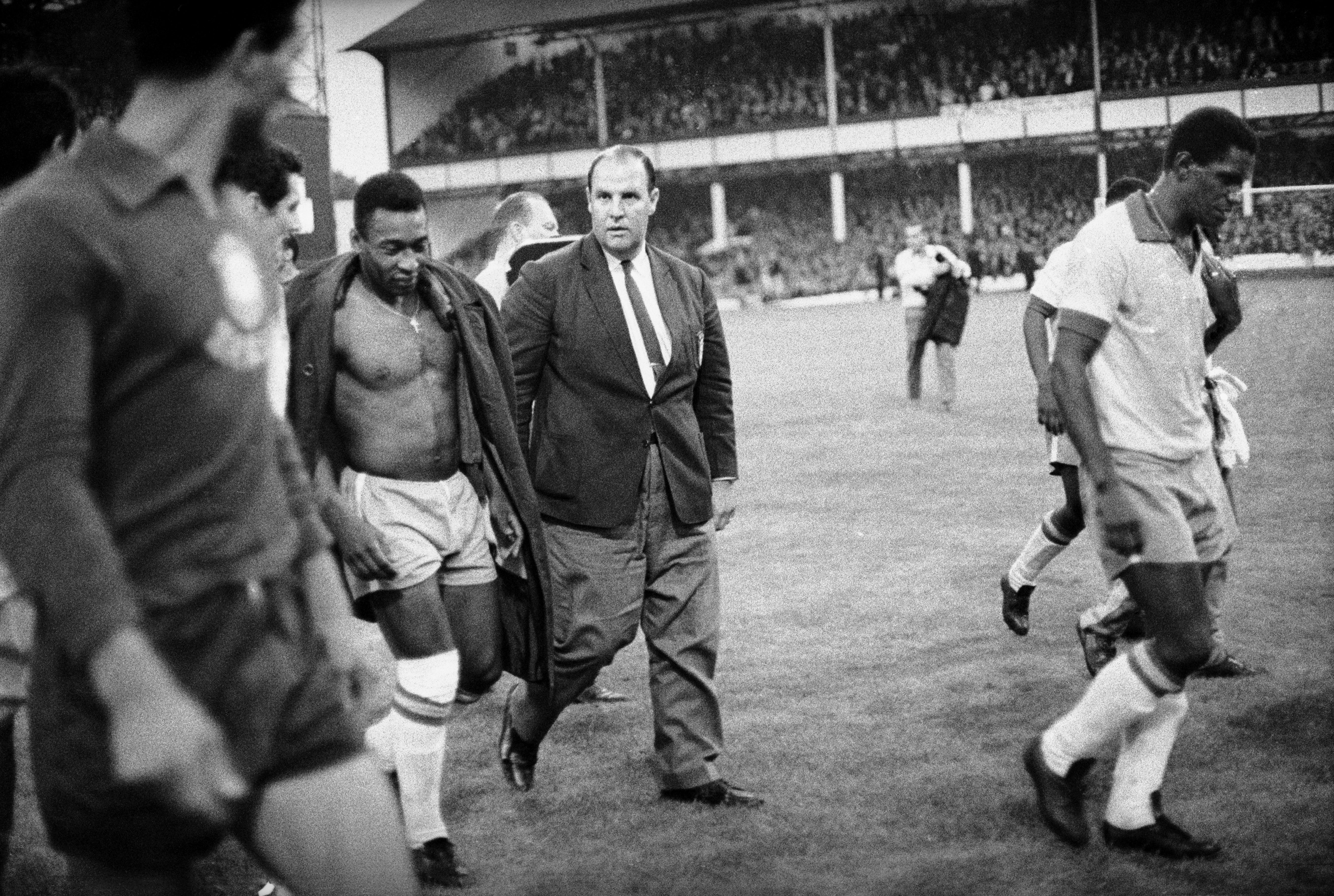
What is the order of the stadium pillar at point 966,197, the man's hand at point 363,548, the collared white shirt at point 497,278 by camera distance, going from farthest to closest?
the stadium pillar at point 966,197
the collared white shirt at point 497,278
the man's hand at point 363,548

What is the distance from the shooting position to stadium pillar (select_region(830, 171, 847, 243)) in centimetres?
4812

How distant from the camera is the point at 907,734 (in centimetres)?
593

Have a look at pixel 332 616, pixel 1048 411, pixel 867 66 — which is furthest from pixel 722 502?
pixel 867 66

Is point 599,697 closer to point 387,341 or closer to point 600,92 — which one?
point 387,341

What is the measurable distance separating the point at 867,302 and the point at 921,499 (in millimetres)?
30584

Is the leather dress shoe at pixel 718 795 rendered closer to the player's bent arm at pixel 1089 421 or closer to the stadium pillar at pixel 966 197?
the player's bent arm at pixel 1089 421

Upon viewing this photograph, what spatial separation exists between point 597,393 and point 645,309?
1.16 ft

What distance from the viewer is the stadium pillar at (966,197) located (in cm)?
4659

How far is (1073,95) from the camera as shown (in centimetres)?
4512

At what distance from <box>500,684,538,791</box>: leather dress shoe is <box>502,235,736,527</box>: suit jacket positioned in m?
0.79

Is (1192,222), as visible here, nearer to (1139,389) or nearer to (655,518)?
(1139,389)

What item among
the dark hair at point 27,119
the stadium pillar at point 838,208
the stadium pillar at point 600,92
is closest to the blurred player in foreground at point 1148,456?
the dark hair at point 27,119

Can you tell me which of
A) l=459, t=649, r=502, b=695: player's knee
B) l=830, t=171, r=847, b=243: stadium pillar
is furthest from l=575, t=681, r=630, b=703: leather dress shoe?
l=830, t=171, r=847, b=243: stadium pillar

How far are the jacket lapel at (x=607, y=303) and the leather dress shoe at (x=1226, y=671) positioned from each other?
9.18 feet
